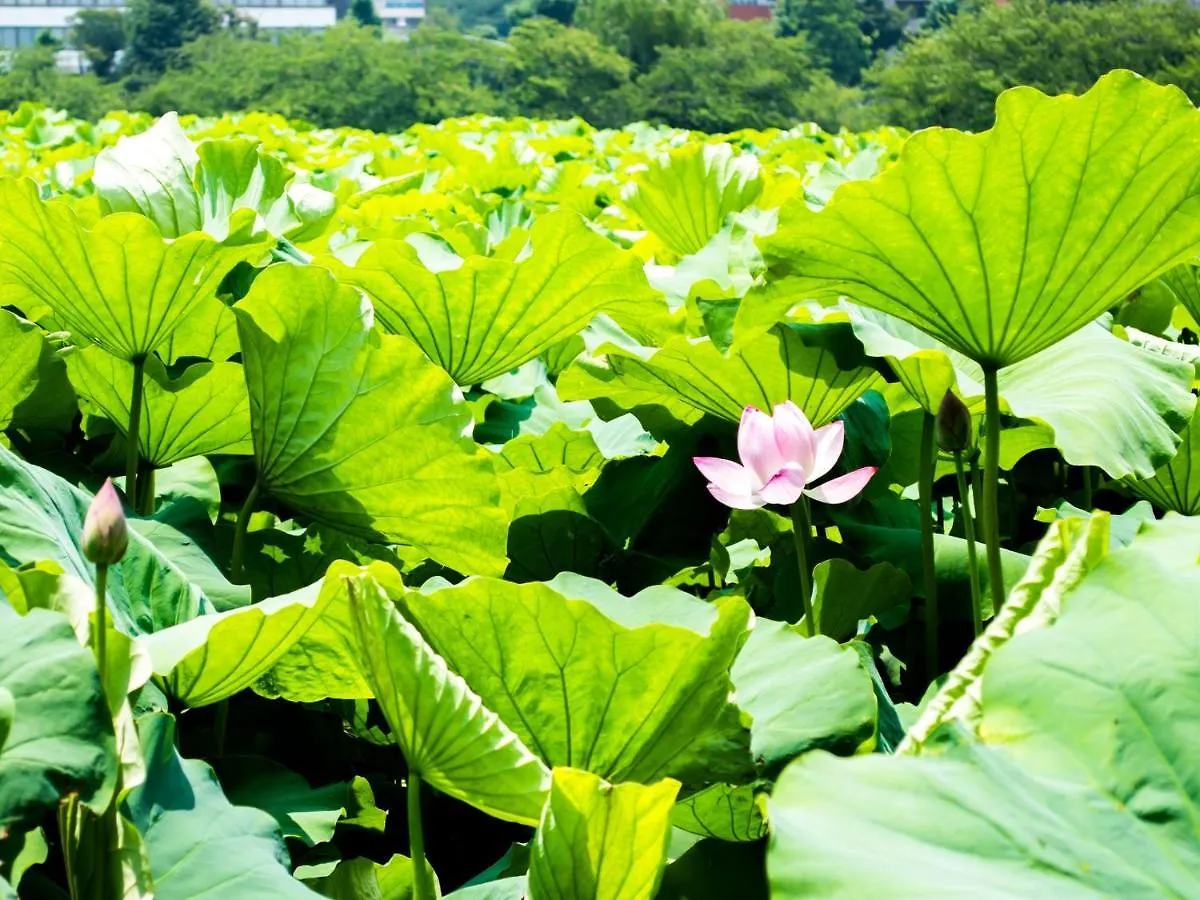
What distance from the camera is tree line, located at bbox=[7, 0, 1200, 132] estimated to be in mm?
21938

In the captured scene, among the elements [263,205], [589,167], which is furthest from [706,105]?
[263,205]

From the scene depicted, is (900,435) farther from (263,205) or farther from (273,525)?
(263,205)

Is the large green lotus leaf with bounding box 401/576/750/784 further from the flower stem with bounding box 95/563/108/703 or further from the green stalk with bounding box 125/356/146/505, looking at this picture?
the green stalk with bounding box 125/356/146/505

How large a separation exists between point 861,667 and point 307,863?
273 mm

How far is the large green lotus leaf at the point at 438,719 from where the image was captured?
0.49 m

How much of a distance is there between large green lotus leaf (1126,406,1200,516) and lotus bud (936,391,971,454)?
1.04ft

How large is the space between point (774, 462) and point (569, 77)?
2621cm

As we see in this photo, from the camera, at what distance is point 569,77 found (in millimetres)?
25922

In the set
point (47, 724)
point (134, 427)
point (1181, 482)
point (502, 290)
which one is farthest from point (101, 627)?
point (1181, 482)

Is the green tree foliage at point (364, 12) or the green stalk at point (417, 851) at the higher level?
the green stalk at point (417, 851)

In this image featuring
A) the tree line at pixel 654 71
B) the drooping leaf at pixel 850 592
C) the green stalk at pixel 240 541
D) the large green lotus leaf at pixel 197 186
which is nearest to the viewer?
the drooping leaf at pixel 850 592

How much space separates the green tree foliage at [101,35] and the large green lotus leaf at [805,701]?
48341 mm

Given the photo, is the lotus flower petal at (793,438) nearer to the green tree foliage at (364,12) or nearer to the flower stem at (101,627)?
the flower stem at (101,627)

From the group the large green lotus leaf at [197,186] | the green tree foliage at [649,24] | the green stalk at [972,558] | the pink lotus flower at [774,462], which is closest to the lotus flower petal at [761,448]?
the pink lotus flower at [774,462]
